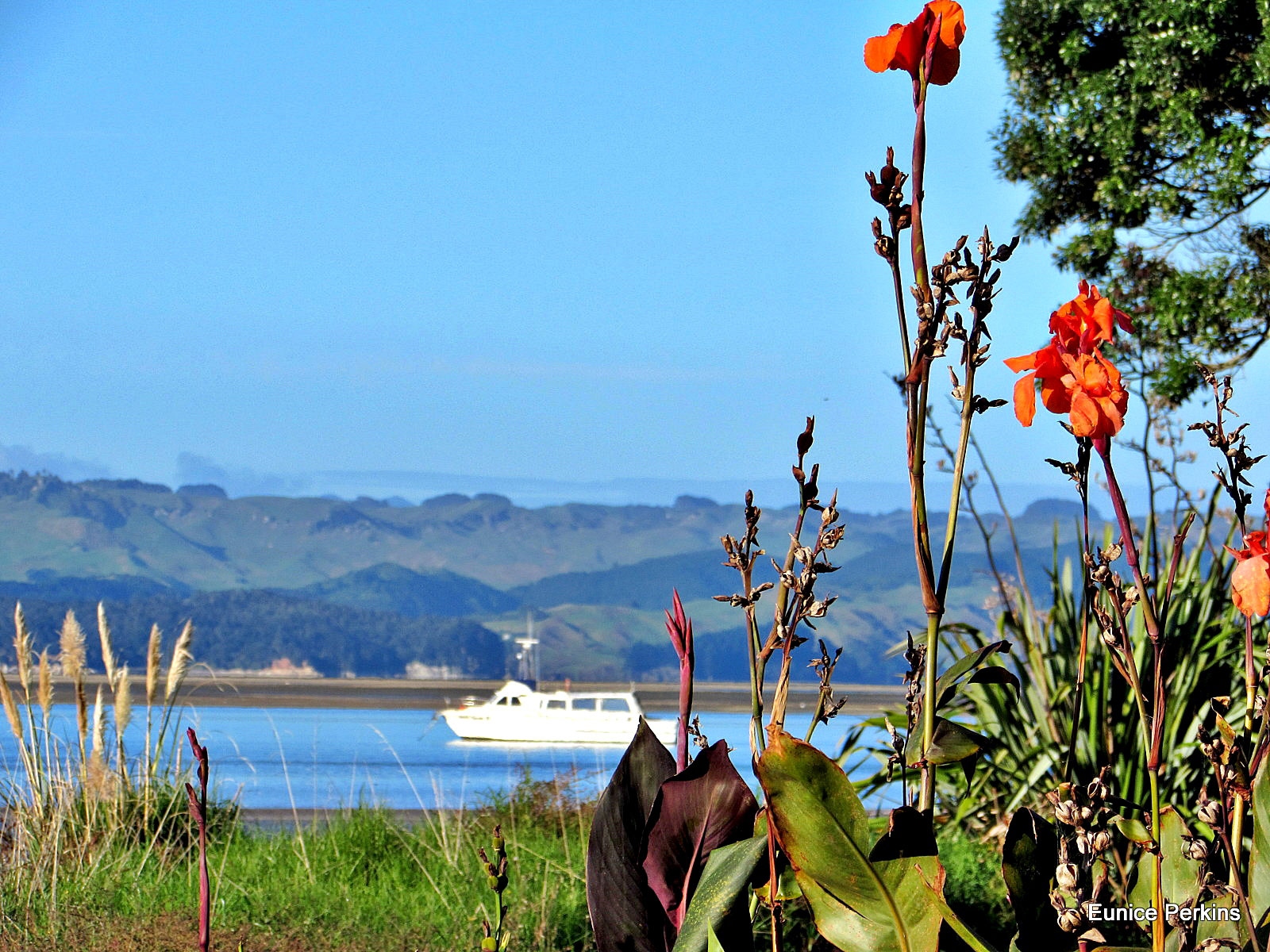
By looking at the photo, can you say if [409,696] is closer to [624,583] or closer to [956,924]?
[956,924]

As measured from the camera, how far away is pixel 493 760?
2391 centimetres

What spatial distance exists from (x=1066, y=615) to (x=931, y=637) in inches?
165

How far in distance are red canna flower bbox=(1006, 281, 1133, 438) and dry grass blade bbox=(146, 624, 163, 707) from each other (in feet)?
13.9

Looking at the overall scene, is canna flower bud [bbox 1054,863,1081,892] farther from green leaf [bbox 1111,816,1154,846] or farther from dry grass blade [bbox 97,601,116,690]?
dry grass blade [bbox 97,601,116,690]

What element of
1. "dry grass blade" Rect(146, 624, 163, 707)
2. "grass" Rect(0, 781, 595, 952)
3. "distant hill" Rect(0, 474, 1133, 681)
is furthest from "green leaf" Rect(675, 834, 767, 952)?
"distant hill" Rect(0, 474, 1133, 681)

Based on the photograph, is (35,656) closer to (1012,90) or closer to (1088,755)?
(1088,755)

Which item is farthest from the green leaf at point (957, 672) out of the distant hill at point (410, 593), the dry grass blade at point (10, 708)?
the distant hill at point (410, 593)

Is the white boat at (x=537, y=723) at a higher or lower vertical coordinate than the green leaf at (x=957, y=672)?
lower

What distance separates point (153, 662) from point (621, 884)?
3.94 metres

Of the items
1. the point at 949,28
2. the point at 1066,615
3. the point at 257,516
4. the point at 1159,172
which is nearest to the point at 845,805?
the point at 949,28

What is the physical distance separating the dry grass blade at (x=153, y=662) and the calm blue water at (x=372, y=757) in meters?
0.39

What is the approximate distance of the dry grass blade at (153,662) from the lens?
4621mm

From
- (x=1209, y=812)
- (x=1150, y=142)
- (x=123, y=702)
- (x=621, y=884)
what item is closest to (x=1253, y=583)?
(x=1209, y=812)

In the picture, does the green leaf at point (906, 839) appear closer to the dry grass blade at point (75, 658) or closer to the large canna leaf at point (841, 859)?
the large canna leaf at point (841, 859)
